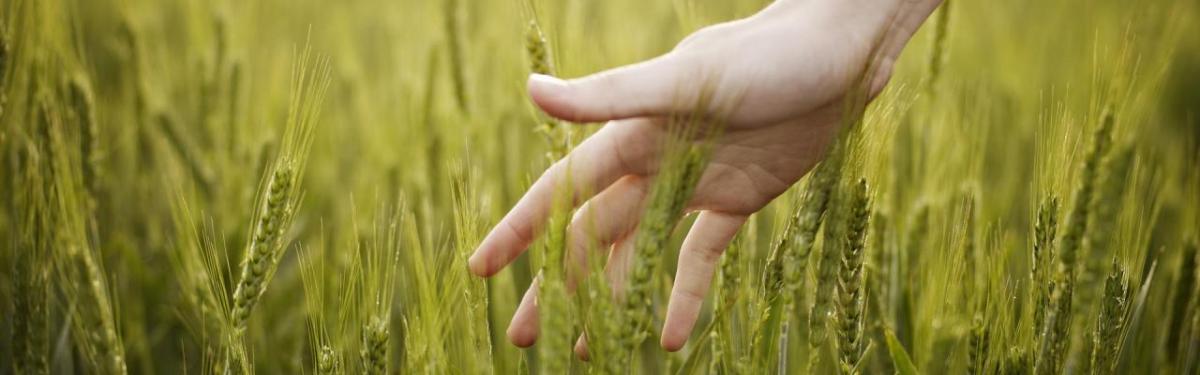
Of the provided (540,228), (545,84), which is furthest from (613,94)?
(540,228)

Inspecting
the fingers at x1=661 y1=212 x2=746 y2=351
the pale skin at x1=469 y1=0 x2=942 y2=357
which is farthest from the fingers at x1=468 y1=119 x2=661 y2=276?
the fingers at x1=661 y1=212 x2=746 y2=351

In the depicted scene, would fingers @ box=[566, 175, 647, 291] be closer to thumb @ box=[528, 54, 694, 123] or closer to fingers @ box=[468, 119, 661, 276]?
fingers @ box=[468, 119, 661, 276]

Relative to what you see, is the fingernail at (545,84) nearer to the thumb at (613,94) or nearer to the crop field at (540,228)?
the thumb at (613,94)

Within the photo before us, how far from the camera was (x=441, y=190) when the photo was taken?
200 centimetres

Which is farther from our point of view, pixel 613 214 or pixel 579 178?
pixel 613 214

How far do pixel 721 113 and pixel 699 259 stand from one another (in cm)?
32

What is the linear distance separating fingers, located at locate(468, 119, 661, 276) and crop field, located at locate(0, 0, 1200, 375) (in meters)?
0.05

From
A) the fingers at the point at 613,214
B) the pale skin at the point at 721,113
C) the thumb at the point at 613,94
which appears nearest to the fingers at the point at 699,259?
the pale skin at the point at 721,113

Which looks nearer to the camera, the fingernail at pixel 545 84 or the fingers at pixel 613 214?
the fingernail at pixel 545 84

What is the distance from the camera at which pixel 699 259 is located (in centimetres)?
126

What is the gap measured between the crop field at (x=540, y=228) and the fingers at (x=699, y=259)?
0.06 ft

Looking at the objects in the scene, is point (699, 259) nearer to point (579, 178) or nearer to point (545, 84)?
point (579, 178)

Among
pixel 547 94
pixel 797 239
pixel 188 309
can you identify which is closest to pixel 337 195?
pixel 188 309

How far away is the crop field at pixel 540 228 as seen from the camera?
1.00 metres
